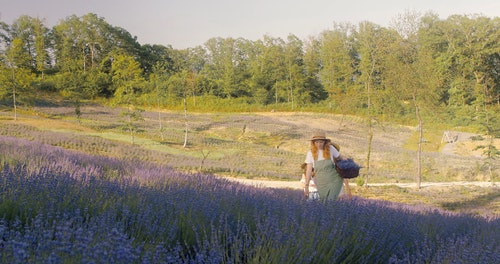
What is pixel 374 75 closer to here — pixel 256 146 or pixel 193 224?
pixel 256 146

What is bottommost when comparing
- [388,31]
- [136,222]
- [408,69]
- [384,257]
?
[384,257]

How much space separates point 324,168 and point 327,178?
0.16m

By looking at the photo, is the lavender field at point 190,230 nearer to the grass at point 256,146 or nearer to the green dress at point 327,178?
the green dress at point 327,178

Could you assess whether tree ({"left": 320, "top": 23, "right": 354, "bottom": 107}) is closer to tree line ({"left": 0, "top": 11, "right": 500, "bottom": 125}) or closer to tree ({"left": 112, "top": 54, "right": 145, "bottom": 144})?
tree line ({"left": 0, "top": 11, "right": 500, "bottom": 125})

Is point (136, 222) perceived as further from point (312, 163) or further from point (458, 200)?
point (458, 200)

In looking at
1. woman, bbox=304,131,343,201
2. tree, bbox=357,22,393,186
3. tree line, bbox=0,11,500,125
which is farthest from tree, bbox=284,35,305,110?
woman, bbox=304,131,343,201

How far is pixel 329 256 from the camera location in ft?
9.37

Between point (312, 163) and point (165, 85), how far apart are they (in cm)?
2909

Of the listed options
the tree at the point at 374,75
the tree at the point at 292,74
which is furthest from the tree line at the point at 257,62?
the tree at the point at 374,75

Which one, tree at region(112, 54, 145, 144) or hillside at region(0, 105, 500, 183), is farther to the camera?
tree at region(112, 54, 145, 144)

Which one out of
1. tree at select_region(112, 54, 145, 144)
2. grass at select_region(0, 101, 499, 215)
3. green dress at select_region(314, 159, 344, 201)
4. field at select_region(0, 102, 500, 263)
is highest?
tree at select_region(112, 54, 145, 144)

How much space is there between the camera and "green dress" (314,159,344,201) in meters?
6.93

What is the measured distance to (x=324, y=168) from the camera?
6.98 m

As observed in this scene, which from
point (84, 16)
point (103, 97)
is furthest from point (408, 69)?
point (84, 16)
